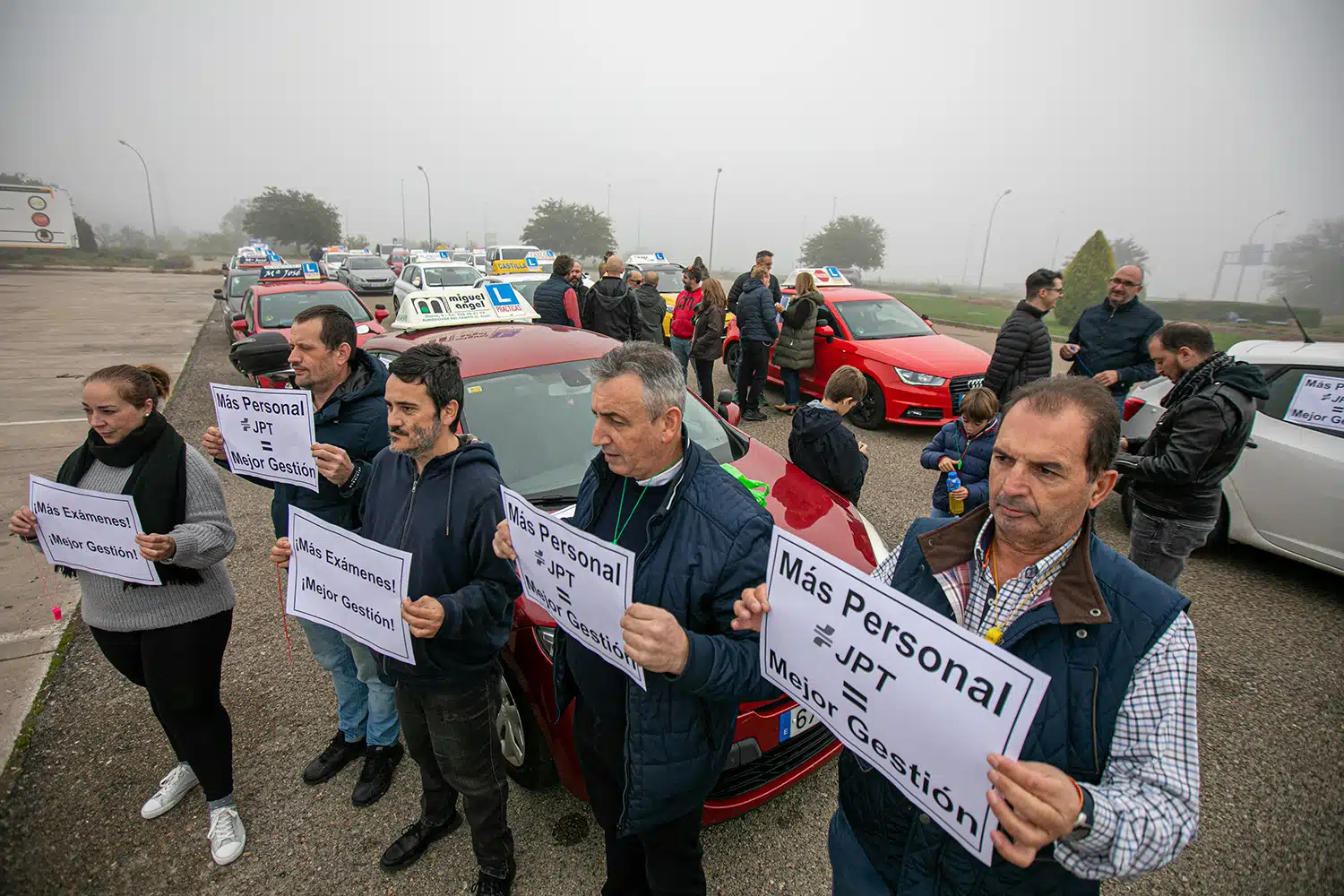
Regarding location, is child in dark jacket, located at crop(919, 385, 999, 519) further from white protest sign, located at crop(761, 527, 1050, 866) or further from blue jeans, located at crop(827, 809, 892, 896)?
white protest sign, located at crop(761, 527, 1050, 866)

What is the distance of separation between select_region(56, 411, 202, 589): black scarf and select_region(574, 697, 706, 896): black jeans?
66.5 inches

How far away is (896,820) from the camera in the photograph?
1.52m

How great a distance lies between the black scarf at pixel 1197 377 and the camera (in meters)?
3.16

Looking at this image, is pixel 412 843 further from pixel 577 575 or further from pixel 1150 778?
pixel 1150 778

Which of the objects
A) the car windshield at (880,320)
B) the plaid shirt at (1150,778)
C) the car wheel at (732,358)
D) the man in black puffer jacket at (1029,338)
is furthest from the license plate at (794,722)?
the car wheel at (732,358)

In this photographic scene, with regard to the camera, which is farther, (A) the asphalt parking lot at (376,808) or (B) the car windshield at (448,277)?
(B) the car windshield at (448,277)

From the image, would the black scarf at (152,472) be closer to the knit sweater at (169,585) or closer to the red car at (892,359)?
the knit sweater at (169,585)

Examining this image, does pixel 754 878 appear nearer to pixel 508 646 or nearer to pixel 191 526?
pixel 508 646

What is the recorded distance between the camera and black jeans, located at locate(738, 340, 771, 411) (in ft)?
26.9

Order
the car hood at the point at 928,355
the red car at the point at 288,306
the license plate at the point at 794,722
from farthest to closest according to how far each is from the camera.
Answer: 1. the red car at the point at 288,306
2. the car hood at the point at 928,355
3. the license plate at the point at 794,722

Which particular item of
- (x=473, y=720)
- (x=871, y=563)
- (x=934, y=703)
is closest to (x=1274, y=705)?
(x=871, y=563)

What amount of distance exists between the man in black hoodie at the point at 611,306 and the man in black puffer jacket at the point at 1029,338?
4.10m

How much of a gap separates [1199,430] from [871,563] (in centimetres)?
171

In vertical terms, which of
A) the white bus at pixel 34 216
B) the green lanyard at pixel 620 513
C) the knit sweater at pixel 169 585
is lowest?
the knit sweater at pixel 169 585
